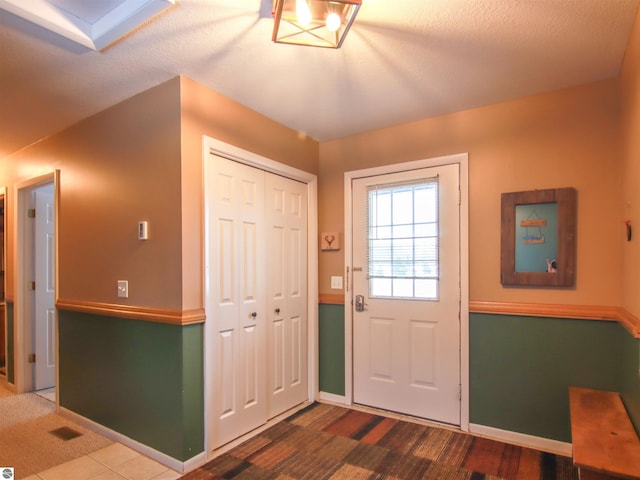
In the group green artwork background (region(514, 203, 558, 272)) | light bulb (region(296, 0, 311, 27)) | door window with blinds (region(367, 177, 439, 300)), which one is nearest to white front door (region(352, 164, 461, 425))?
door window with blinds (region(367, 177, 439, 300))

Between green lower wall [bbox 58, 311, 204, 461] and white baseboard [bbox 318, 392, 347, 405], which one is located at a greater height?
green lower wall [bbox 58, 311, 204, 461]

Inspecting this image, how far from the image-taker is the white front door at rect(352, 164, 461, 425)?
2.78 m

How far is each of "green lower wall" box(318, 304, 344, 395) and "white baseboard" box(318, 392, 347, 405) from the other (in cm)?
3

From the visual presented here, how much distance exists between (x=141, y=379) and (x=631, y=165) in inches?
124

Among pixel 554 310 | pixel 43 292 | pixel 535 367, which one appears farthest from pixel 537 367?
pixel 43 292

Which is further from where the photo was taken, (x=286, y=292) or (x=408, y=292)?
(x=286, y=292)

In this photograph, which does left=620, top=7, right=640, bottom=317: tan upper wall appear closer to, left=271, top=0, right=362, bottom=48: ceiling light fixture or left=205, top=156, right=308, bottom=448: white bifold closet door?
left=271, top=0, right=362, bottom=48: ceiling light fixture

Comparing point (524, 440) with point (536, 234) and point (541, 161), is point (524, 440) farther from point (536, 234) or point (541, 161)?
point (541, 161)

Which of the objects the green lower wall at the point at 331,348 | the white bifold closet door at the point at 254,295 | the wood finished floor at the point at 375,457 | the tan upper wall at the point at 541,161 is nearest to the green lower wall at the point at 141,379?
the white bifold closet door at the point at 254,295

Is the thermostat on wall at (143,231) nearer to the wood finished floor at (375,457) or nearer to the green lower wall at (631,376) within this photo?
the wood finished floor at (375,457)

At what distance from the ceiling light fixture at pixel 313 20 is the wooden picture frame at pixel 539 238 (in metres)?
1.68

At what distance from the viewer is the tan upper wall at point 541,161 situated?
2.28 m

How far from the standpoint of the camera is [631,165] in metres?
1.88

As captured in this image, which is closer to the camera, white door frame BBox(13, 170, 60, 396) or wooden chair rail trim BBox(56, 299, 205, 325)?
wooden chair rail trim BBox(56, 299, 205, 325)
